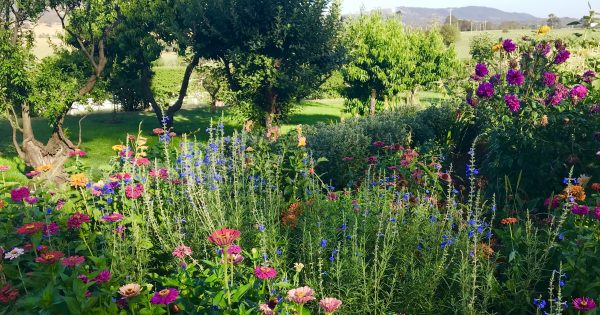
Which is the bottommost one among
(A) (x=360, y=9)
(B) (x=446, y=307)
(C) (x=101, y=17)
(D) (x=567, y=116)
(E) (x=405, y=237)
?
(B) (x=446, y=307)

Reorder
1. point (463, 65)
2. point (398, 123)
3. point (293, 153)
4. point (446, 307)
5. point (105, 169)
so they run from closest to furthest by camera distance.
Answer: point (446, 307) < point (105, 169) < point (293, 153) < point (398, 123) < point (463, 65)

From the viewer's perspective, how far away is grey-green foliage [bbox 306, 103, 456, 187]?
764cm

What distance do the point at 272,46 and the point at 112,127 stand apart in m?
9.23

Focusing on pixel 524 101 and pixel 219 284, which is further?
pixel 524 101

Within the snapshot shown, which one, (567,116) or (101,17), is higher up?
(101,17)

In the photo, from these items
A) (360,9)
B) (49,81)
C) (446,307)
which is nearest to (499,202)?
(446,307)

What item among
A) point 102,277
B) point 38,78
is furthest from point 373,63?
point 102,277

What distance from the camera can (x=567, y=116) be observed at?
5.31 metres

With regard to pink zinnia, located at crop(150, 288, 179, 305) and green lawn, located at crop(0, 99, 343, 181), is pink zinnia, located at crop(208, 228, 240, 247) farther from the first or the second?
green lawn, located at crop(0, 99, 343, 181)

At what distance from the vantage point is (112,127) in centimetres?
1972

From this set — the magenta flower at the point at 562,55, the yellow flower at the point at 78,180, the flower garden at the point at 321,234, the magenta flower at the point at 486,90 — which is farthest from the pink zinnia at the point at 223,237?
the magenta flower at the point at 562,55

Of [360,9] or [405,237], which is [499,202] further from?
[360,9]

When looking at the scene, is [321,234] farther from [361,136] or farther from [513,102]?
[361,136]

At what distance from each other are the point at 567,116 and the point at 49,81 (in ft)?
36.2
